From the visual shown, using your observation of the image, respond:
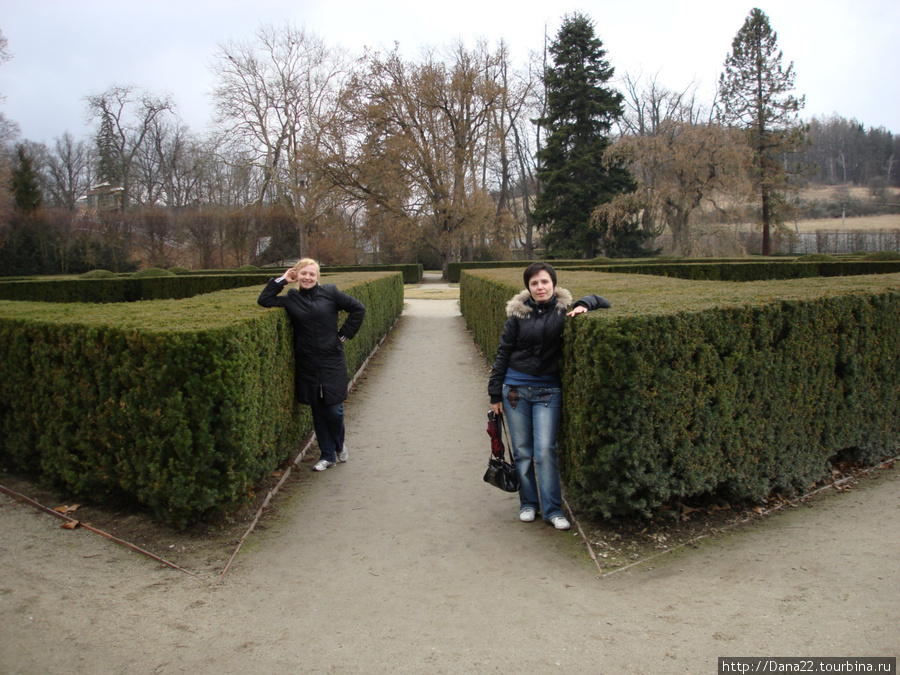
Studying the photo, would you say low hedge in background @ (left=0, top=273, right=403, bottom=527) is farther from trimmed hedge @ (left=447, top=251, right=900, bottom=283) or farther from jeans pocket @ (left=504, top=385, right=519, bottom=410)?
trimmed hedge @ (left=447, top=251, right=900, bottom=283)

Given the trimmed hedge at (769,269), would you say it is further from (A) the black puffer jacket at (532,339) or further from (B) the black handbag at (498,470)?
(B) the black handbag at (498,470)

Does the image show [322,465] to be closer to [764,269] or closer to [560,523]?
[560,523]

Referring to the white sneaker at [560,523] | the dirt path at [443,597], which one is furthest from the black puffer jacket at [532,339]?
the dirt path at [443,597]

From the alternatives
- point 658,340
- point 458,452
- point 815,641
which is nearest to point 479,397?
point 458,452

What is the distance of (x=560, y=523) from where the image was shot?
160 inches

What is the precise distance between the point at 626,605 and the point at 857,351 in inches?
124

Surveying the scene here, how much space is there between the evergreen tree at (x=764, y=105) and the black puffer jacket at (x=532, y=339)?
40.3 meters

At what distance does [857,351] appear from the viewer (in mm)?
4852

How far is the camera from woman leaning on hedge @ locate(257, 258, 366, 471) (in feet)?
17.6

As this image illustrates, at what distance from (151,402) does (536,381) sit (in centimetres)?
249

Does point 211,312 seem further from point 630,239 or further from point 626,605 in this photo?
point 630,239

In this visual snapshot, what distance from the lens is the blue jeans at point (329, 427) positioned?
5.49m

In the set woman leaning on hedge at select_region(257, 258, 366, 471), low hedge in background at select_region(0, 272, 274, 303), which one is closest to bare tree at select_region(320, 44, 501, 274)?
low hedge in background at select_region(0, 272, 274, 303)

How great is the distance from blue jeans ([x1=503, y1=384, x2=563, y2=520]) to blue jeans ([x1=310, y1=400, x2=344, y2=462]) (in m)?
1.91
